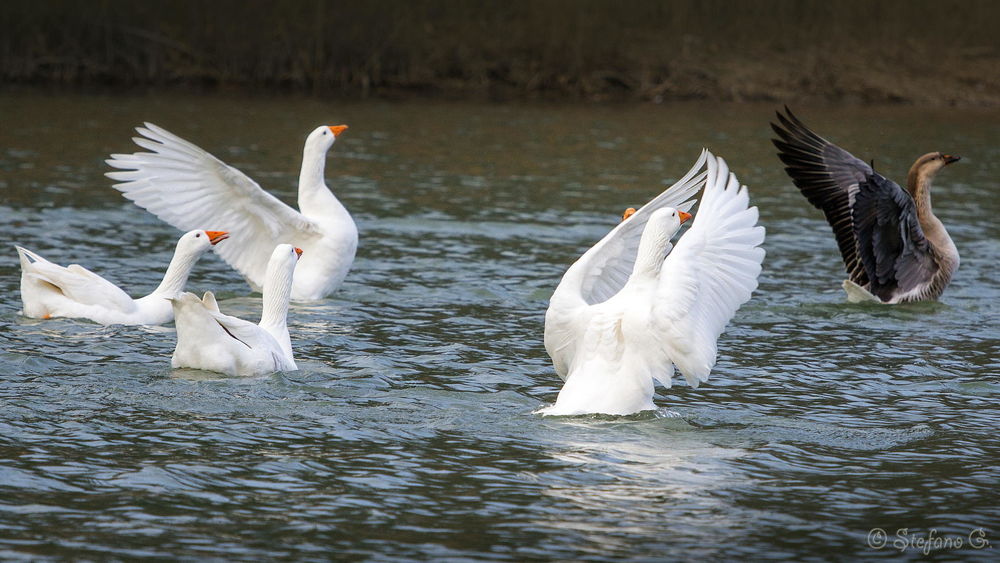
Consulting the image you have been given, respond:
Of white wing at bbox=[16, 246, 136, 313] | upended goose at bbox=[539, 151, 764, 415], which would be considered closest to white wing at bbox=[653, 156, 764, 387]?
upended goose at bbox=[539, 151, 764, 415]

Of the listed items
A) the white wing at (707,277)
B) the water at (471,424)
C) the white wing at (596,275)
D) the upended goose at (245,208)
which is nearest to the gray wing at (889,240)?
the water at (471,424)

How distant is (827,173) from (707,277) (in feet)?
15.9

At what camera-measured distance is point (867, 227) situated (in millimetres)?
11805

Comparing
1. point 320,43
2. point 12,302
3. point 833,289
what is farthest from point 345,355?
point 320,43

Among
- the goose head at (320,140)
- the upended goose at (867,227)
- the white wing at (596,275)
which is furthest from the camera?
the goose head at (320,140)

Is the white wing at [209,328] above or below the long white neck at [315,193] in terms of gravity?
below

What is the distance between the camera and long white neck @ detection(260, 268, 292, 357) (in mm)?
9164

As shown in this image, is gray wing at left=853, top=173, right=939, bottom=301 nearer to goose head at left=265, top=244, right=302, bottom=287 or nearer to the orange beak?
goose head at left=265, top=244, right=302, bottom=287

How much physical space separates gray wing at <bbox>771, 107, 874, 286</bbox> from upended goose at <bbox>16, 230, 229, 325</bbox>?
5.27 metres

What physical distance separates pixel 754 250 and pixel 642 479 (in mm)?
1706

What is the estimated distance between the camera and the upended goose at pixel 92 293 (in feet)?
33.0

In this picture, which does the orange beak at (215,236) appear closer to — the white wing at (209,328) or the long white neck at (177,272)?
the long white neck at (177,272)

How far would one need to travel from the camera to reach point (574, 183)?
797 inches

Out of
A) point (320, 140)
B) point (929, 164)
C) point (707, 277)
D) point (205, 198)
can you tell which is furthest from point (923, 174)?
point (205, 198)
